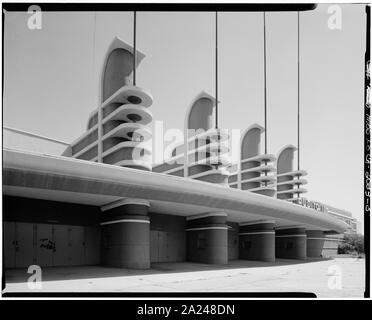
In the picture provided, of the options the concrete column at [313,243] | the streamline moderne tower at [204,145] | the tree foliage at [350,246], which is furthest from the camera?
the tree foliage at [350,246]

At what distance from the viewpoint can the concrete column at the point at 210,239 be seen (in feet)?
94.7

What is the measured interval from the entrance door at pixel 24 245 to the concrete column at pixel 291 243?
27634mm

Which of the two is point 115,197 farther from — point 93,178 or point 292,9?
point 292,9

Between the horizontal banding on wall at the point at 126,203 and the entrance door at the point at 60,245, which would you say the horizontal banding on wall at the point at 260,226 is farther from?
the entrance door at the point at 60,245

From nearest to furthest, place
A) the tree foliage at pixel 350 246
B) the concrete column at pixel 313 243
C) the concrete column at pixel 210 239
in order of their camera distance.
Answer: the concrete column at pixel 210 239 → the concrete column at pixel 313 243 → the tree foliage at pixel 350 246

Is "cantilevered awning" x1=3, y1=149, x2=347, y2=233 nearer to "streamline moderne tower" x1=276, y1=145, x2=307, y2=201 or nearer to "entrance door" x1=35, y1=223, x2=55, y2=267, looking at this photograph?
"entrance door" x1=35, y1=223, x2=55, y2=267

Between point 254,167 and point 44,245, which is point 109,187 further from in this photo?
point 254,167

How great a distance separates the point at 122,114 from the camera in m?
26.0

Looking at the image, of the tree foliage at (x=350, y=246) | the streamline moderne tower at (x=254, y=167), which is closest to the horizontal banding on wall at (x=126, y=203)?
the streamline moderne tower at (x=254, y=167)

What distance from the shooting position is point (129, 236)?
22375 mm

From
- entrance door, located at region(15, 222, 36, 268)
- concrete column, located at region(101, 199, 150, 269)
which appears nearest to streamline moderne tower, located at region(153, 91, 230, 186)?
concrete column, located at region(101, 199, 150, 269)

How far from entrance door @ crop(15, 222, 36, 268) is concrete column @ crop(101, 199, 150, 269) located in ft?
15.1

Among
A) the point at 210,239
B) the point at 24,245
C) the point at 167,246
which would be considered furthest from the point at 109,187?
the point at 167,246

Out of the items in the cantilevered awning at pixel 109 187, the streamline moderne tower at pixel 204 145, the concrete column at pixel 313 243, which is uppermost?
the streamline moderne tower at pixel 204 145
